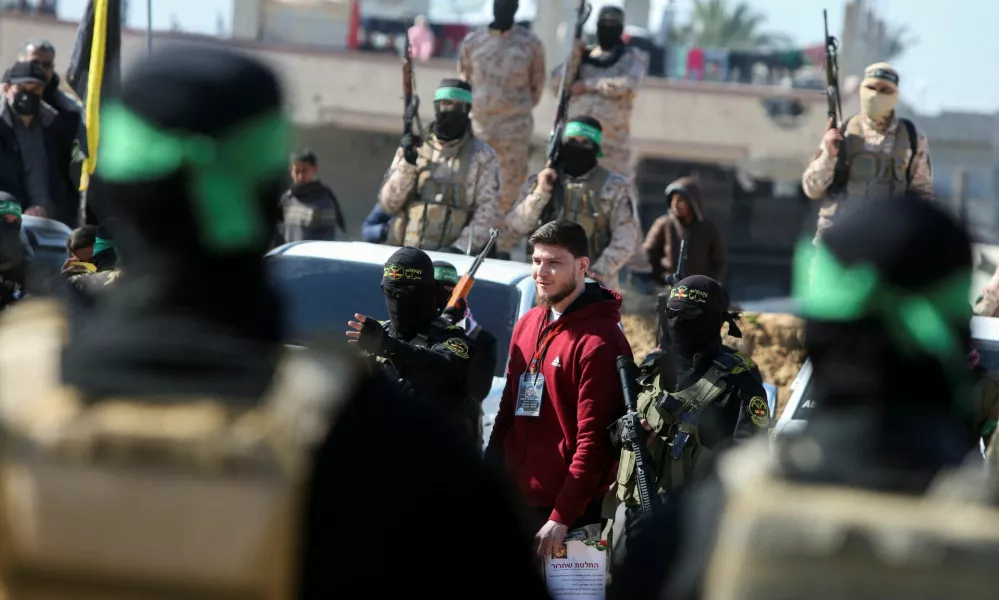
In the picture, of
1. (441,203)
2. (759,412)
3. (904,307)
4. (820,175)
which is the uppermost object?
(904,307)

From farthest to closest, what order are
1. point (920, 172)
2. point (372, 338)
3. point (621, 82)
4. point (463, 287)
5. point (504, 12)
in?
point (621, 82)
point (504, 12)
point (920, 172)
point (463, 287)
point (372, 338)

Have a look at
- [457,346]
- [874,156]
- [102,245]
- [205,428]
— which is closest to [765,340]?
[874,156]

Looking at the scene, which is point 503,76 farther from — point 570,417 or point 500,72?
point 570,417

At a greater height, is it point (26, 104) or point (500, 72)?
point (500, 72)

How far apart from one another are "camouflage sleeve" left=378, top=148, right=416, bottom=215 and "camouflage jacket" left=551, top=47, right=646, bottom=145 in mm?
2087

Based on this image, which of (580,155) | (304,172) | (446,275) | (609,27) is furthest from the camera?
(304,172)

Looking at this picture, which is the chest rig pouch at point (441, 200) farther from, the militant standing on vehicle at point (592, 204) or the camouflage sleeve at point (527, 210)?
the militant standing on vehicle at point (592, 204)

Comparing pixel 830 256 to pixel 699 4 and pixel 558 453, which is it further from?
pixel 699 4

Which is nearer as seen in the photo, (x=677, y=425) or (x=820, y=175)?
(x=677, y=425)

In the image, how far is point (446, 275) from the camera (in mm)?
7145

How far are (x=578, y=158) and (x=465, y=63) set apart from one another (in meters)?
2.32

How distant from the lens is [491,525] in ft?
6.24

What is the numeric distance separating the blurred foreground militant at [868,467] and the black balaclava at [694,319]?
11.4 ft

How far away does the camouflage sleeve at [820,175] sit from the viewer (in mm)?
9836
